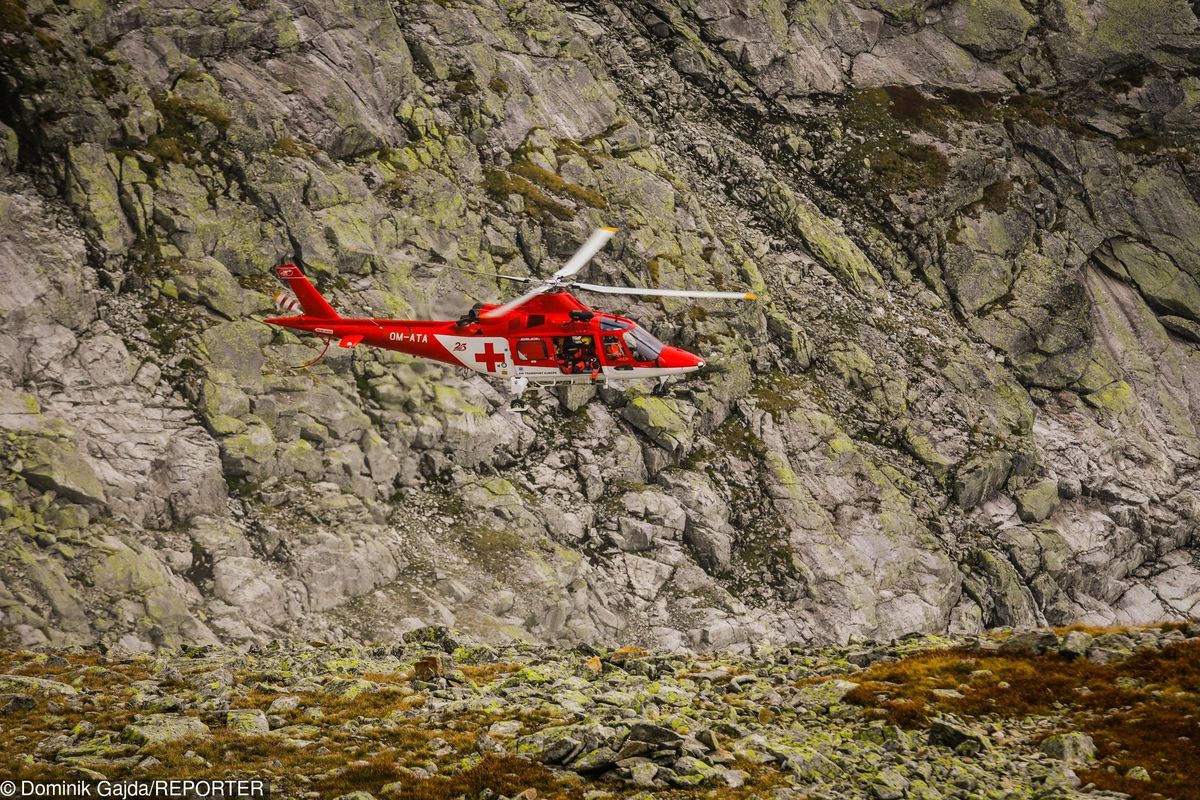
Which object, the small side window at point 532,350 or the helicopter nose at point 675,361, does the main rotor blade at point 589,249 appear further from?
the helicopter nose at point 675,361

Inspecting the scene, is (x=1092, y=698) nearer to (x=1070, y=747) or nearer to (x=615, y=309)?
(x=1070, y=747)

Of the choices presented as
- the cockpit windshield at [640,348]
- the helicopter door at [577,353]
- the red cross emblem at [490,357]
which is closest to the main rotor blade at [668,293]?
the helicopter door at [577,353]

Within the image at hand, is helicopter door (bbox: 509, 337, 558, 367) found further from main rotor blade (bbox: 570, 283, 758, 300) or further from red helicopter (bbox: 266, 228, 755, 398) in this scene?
main rotor blade (bbox: 570, 283, 758, 300)

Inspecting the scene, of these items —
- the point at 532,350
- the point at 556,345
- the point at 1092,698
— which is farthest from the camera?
the point at 532,350

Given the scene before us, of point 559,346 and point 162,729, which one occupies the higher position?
point 559,346

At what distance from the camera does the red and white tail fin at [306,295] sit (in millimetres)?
37375

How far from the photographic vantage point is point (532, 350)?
1361 inches

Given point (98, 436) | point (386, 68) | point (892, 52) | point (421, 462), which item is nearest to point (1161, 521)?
point (892, 52)

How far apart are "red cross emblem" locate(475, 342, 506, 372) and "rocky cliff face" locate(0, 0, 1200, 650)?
189 inches

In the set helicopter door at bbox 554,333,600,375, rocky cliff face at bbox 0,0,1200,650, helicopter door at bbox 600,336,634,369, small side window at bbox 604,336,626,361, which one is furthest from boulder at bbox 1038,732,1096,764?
rocky cliff face at bbox 0,0,1200,650

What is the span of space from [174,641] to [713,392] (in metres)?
34.0

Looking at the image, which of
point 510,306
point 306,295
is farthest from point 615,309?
point 510,306

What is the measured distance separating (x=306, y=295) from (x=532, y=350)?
9879mm

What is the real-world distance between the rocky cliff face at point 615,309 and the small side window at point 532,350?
19.6 feet
